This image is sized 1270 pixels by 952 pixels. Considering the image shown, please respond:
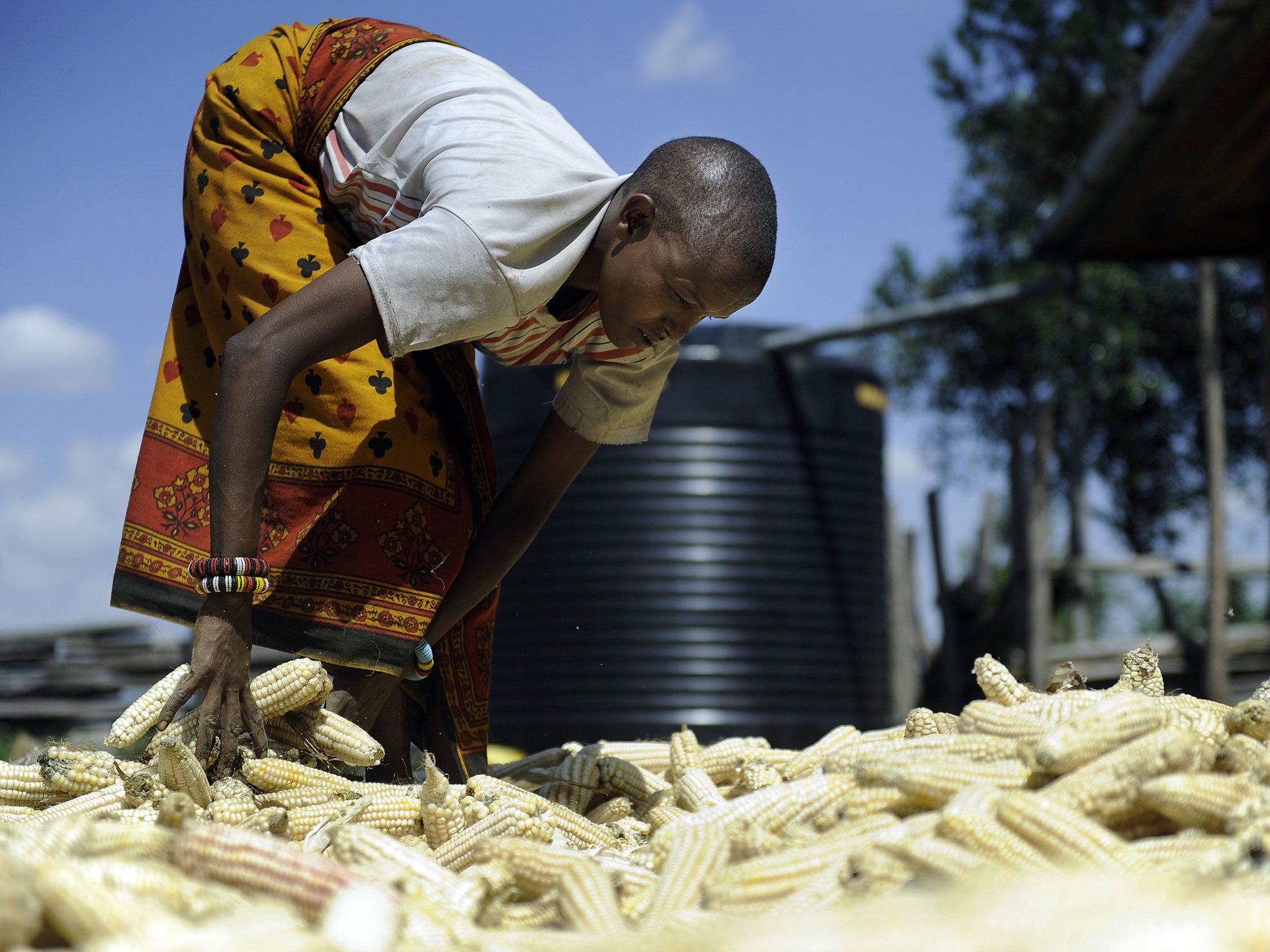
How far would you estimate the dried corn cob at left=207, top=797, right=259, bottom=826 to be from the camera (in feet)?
8.45

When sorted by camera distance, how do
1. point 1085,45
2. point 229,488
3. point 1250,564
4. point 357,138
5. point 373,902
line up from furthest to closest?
point 1085,45
point 1250,564
point 357,138
point 229,488
point 373,902

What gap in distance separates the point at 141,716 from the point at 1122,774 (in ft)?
7.11

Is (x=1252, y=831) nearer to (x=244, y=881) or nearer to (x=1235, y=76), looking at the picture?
(x=244, y=881)

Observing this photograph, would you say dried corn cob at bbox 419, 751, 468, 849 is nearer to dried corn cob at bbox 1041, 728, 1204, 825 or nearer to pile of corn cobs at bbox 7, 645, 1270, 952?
pile of corn cobs at bbox 7, 645, 1270, 952

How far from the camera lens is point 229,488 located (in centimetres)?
260

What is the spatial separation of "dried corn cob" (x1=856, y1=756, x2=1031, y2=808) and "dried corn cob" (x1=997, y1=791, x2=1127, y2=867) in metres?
0.22

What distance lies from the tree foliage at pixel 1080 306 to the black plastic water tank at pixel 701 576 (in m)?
12.5

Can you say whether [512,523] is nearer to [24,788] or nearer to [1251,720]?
[24,788]

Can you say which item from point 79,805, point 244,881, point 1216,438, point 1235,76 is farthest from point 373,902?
point 1216,438

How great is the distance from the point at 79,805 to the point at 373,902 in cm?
146

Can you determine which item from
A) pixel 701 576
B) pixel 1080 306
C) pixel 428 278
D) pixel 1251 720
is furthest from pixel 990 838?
pixel 1080 306

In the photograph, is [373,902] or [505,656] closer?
[373,902]

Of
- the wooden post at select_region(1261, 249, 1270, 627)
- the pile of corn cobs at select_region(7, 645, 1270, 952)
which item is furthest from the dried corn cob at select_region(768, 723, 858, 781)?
the wooden post at select_region(1261, 249, 1270, 627)

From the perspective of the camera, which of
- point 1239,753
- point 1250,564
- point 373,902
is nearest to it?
point 373,902
